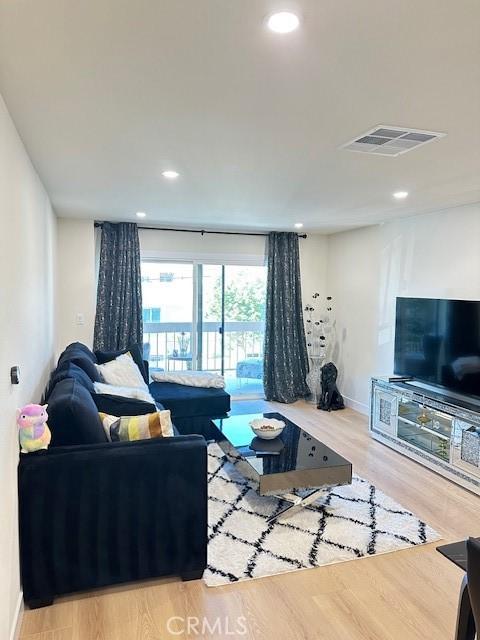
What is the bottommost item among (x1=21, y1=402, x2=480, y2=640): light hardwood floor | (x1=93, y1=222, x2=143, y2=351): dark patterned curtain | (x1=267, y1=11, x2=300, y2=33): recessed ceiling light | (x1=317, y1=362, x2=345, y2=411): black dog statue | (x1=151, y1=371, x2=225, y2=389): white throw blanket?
(x1=21, y1=402, x2=480, y2=640): light hardwood floor

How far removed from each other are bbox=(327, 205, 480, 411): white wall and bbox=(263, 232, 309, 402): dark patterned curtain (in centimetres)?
60

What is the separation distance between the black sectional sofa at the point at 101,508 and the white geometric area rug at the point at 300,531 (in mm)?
311

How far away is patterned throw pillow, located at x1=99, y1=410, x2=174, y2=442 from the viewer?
2.47 metres

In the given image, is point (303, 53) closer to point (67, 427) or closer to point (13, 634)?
point (67, 427)

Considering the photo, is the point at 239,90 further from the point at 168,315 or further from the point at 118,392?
the point at 168,315

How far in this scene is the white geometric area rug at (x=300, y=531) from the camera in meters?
2.57

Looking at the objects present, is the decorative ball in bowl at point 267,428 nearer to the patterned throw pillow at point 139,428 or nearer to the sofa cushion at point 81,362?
the patterned throw pillow at point 139,428

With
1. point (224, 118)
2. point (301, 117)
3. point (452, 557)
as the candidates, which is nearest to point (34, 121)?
point (224, 118)

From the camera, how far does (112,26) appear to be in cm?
140

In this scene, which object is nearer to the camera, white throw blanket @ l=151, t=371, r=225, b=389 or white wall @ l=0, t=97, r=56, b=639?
white wall @ l=0, t=97, r=56, b=639

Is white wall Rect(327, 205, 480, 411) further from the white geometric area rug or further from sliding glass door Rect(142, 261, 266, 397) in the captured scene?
the white geometric area rug

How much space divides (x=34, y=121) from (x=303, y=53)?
1.43 metres

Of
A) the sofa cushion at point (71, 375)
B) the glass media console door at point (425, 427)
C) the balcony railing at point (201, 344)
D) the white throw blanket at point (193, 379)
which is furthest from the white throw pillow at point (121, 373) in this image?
the glass media console door at point (425, 427)

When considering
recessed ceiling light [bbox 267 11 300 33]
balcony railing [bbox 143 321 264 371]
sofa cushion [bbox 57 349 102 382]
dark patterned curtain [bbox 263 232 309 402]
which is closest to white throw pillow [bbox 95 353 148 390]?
sofa cushion [bbox 57 349 102 382]
